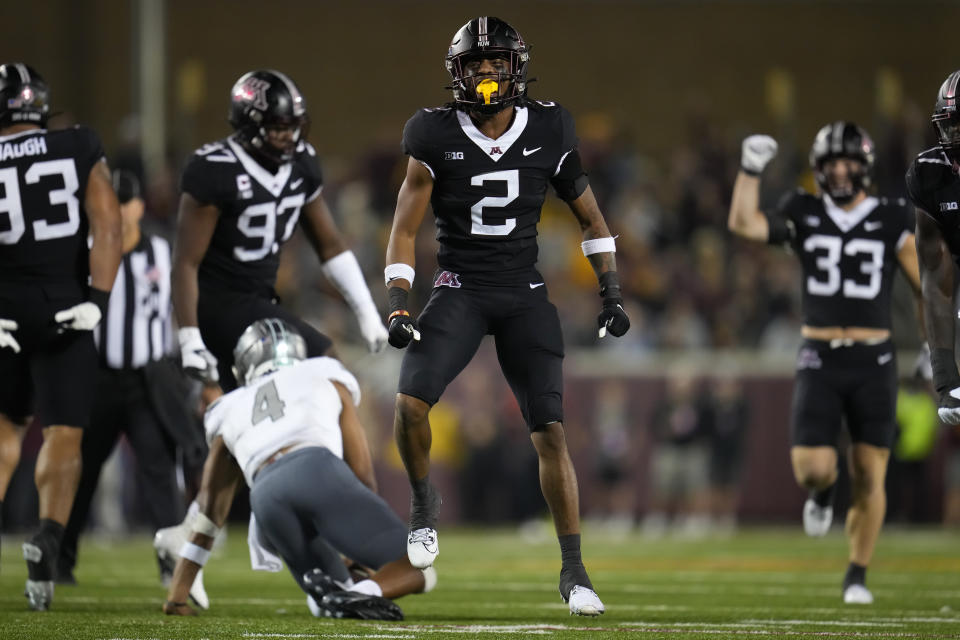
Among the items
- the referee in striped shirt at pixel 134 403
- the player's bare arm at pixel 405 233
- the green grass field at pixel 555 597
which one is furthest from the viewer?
the referee in striped shirt at pixel 134 403

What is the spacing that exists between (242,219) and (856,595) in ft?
10.1

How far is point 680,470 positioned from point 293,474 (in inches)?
373

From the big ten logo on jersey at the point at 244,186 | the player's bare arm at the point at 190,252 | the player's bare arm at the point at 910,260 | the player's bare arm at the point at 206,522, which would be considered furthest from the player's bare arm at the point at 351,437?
the player's bare arm at the point at 910,260

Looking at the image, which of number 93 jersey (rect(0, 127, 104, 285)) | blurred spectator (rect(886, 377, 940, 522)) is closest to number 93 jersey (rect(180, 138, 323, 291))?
number 93 jersey (rect(0, 127, 104, 285))

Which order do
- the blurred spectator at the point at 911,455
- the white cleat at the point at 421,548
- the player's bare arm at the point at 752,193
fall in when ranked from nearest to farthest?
the white cleat at the point at 421,548
the player's bare arm at the point at 752,193
the blurred spectator at the point at 911,455

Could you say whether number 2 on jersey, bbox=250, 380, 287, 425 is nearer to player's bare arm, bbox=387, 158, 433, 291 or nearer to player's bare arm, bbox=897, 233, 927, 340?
player's bare arm, bbox=387, 158, 433, 291

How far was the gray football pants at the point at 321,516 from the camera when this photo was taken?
547 centimetres

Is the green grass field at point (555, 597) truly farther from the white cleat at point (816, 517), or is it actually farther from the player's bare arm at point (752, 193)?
the player's bare arm at point (752, 193)

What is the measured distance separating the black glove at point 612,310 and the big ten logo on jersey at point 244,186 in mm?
1549

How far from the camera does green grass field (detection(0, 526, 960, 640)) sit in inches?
199

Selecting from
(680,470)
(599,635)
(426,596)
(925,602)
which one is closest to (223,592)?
(426,596)

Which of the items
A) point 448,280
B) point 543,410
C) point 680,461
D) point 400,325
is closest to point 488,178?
point 448,280

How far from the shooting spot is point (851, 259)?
715 centimetres

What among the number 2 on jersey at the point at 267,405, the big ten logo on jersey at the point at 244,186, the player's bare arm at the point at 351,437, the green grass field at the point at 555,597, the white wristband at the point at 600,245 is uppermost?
the big ten logo on jersey at the point at 244,186
